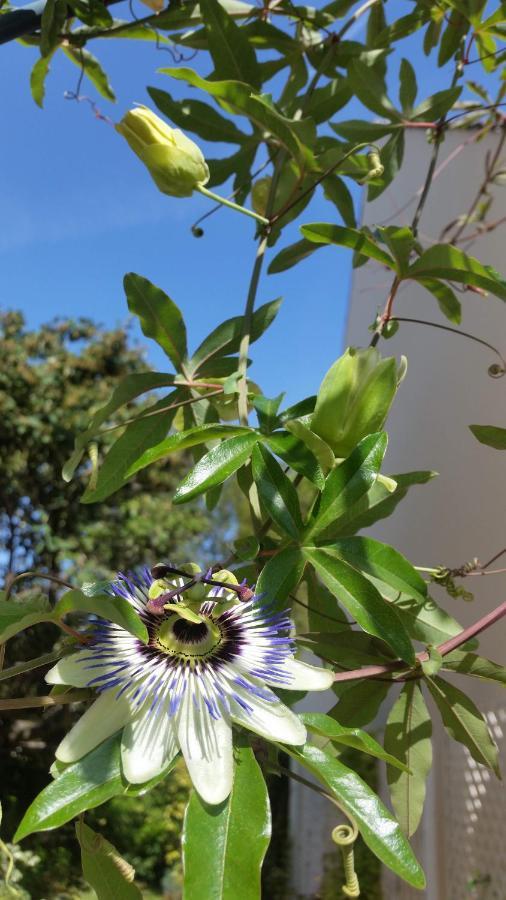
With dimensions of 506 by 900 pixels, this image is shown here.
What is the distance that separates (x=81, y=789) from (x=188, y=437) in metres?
0.31

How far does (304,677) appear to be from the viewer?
0.60 m

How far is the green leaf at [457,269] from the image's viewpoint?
0.87 metres

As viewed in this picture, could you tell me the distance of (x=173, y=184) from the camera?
2.81 ft

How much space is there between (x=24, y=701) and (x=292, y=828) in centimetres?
583

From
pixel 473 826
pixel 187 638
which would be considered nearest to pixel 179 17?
pixel 187 638

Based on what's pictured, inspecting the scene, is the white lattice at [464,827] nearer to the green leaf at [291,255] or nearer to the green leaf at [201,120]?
the green leaf at [291,255]

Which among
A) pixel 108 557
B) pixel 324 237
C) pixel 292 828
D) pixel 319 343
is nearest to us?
pixel 324 237

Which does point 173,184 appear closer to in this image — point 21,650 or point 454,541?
point 454,541

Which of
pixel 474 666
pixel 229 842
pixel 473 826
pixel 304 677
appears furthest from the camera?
pixel 473 826

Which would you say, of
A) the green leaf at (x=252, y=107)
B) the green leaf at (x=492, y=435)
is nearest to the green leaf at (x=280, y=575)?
the green leaf at (x=492, y=435)

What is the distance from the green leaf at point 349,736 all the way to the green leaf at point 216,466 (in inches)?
7.6

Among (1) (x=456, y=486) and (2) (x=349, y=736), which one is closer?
(2) (x=349, y=736)

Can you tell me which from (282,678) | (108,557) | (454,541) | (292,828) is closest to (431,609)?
(282,678)

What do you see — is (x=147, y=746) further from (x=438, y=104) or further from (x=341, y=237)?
(x=438, y=104)
